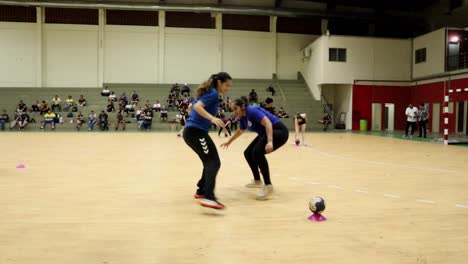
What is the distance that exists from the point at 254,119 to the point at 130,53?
3011 cm

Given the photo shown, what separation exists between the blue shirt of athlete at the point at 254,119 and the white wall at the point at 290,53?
3048 cm

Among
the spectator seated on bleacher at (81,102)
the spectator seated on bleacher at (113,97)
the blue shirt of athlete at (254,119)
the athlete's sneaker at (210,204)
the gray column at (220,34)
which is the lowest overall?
the athlete's sneaker at (210,204)

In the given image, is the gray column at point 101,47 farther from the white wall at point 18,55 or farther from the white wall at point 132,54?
the white wall at point 18,55

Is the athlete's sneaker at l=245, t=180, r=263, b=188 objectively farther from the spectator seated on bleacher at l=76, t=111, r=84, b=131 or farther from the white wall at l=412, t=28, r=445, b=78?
the white wall at l=412, t=28, r=445, b=78

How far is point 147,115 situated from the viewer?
27.8 metres

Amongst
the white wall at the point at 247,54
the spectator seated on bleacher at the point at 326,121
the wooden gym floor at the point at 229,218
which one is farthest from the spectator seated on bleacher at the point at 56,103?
the wooden gym floor at the point at 229,218

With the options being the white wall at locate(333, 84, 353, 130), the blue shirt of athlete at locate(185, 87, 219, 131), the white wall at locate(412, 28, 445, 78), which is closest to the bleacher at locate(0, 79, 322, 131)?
the white wall at locate(333, 84, 353, 130)

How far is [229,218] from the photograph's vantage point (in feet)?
16.0

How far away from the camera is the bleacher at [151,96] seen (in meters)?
28.9

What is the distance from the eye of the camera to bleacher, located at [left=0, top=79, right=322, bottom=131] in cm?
2894

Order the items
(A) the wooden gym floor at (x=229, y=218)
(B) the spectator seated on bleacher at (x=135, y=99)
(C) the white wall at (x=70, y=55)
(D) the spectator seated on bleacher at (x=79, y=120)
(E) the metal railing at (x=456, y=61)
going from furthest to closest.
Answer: (C) the white wall at (x=70, y=55) < (B) the spectator seated on bleacher at (x=135, y=99) < (E) the metal railing at (x=456, y=61) < (D) the spectator seated on bleacher at (x=79, y=120) < (A) the wooden gym floor at (x=229, y=218)

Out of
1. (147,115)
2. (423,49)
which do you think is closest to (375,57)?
(423,49)

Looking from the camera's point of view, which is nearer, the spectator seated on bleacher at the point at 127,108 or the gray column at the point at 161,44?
the spectator seated on bleacher at the point at 127,108

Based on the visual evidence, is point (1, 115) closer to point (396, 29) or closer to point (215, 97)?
point (215, 97)
